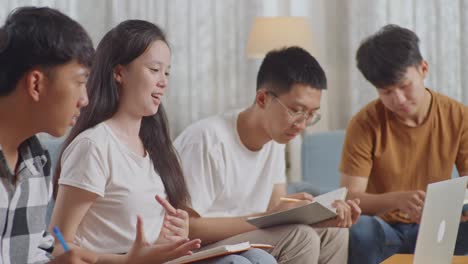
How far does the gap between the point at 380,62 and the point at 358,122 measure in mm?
263

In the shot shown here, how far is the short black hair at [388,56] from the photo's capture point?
2.95m

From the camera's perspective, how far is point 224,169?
104 inches

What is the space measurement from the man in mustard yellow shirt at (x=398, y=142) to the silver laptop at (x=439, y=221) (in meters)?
0.46

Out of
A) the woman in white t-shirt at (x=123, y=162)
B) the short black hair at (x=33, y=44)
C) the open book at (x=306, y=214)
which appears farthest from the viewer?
the open book at (x=306, y=214)

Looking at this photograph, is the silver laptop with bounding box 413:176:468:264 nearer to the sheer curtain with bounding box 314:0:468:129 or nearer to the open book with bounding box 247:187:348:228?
the open book with bounding box 247:187:348:228

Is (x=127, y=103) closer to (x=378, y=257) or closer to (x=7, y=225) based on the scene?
(x=7, y=225)

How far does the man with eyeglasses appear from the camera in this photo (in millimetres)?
2564

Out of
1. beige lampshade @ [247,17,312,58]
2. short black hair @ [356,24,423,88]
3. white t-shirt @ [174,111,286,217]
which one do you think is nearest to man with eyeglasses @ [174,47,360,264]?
white t-shirt @ [174,111,286,217]

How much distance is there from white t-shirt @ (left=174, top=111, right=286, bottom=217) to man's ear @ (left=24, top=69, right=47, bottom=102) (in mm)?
963

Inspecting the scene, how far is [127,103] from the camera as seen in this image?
2.29m

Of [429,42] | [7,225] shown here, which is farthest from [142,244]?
[429,42]

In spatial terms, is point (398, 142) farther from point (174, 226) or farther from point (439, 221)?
point (174, 226)

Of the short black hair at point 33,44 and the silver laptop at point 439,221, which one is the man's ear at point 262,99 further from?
the short black hair at point 33,44

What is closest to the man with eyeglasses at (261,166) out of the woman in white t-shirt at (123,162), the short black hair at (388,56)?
the woman in white t-shirt at (123,162)
